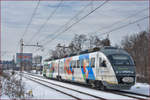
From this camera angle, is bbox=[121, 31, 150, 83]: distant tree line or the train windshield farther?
bbox=[121, 31, 150, 83]: distant tree line

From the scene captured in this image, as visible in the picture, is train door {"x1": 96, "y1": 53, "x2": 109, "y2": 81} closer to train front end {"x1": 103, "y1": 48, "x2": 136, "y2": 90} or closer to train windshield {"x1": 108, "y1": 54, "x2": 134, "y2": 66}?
train front end {"x1": 103, "y1": 48, "x2": 136, "y2": 90}

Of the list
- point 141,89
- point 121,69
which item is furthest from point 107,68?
point 141,89

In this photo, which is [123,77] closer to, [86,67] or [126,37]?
[86,67]

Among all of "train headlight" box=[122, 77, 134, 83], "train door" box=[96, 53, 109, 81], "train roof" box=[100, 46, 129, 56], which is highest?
"train roof" box=[100, 46, 129, 56]

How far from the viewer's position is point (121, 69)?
1752 centimetres

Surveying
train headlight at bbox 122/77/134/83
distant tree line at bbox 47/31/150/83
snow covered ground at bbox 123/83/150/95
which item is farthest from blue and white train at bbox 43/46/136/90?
distant tree line at bbox 47/31/150/83

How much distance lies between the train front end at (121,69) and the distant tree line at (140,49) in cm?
1374

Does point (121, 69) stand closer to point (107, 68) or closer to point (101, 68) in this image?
point (107, 68)

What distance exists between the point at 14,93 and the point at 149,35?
25.7m

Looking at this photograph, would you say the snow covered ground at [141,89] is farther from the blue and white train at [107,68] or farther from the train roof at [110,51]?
the train roof at [110,51]

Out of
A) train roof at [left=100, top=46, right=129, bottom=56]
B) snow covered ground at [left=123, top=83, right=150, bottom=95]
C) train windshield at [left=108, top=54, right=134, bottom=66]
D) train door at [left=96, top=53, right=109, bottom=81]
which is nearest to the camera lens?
train windshield at [left=108, top=54, right=134, bottom=66]

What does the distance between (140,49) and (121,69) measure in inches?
912

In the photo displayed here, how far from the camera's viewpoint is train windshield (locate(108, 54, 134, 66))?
58.3 feet

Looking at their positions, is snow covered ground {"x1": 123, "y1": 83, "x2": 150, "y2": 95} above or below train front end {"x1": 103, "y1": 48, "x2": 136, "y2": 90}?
below
